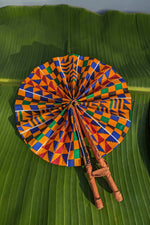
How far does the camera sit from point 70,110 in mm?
623

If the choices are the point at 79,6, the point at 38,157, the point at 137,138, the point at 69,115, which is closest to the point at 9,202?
the point at 38,157

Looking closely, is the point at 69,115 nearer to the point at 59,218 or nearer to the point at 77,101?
the point at 77,101

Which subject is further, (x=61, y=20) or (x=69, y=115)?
(x=61, y=20)

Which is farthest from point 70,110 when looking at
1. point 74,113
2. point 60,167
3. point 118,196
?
Answer: point 118,196

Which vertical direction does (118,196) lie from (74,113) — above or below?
below

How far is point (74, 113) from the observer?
621 millimetres

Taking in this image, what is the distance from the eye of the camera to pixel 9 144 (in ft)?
2.34

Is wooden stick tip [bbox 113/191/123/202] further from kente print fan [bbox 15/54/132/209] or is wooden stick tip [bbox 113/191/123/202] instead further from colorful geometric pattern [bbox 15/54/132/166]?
colorful geometric pattern [bbox 15/54/132/166]

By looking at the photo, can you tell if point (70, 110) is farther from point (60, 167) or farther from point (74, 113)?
point (60, 167)

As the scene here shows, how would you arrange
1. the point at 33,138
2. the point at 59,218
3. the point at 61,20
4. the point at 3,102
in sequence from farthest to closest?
1. the point at 61,20
2. the point at 3,102
3. the point at 33,138
4. the point at 59,218

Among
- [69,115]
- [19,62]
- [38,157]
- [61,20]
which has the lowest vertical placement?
[38,157]

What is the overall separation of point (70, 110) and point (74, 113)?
2 cm

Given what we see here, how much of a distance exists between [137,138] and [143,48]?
52 cm

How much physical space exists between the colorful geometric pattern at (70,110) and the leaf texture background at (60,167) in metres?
0.07
